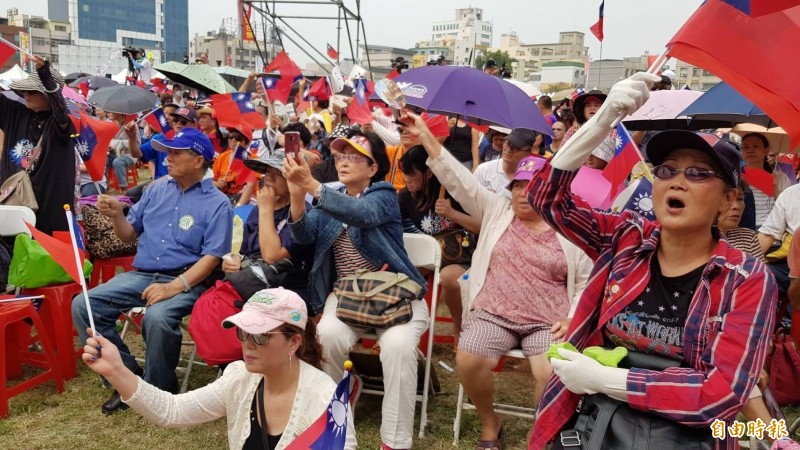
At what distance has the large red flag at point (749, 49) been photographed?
1931mm

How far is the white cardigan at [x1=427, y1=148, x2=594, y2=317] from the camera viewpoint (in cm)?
376

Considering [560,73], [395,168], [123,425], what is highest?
[560,73]

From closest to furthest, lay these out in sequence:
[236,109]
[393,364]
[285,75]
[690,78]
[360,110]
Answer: [393,364]
[236,109]
[360,110]
[285,75]
[690,78]

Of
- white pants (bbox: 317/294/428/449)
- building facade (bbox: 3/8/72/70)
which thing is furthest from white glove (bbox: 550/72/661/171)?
building facade (bbox: 3/8/72/70)

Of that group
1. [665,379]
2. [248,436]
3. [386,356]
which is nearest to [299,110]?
[386,356]

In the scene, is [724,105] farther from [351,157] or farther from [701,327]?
[701,327]

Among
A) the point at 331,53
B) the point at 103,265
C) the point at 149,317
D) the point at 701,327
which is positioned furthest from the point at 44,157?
the point at 331,53

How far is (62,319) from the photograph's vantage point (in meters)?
4.55

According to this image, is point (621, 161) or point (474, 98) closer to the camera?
point (621, 161)

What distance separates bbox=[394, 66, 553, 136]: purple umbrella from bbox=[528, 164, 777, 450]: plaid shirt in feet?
7.42

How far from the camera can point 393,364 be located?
Answer: 143 inches

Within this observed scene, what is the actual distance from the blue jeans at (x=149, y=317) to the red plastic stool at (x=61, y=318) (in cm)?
21

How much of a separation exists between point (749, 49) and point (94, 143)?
5060mm

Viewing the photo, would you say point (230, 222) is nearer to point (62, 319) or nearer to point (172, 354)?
point (172, 354)
